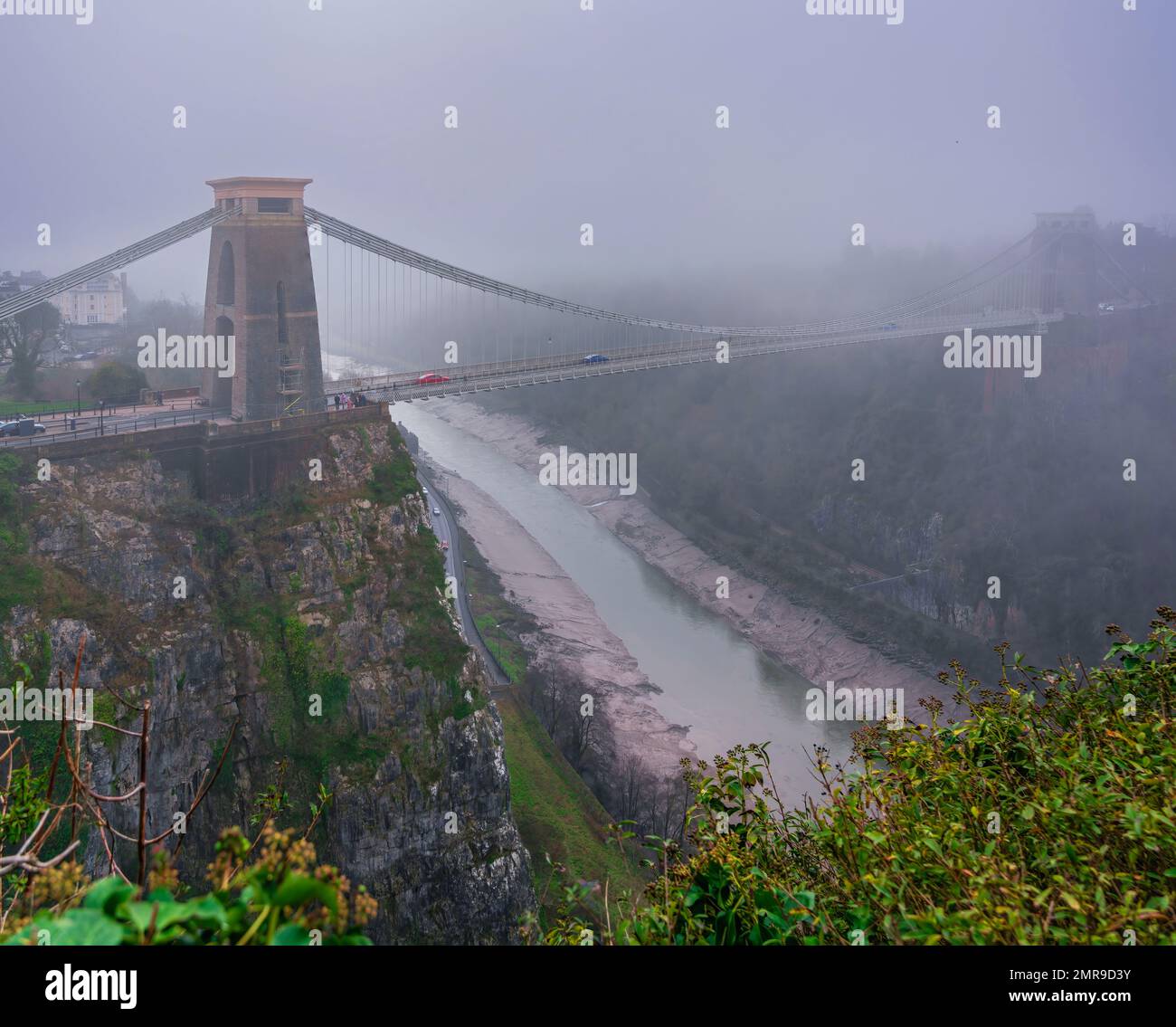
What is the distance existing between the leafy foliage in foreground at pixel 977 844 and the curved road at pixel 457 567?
56.3 ft

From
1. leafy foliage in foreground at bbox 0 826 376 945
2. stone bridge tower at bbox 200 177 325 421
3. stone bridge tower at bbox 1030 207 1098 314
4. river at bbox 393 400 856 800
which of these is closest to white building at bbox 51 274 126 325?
river at bbox 393 400 856 800

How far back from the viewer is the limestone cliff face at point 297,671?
15977mm

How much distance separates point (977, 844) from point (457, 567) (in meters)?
29.7

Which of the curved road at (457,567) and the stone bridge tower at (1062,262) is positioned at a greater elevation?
the stone bridge tower at (1062,262)

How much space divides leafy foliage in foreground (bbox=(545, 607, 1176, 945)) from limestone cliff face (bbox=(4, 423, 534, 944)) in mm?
12362

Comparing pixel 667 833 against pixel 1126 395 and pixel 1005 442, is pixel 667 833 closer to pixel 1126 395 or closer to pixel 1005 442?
pixel 1005 442

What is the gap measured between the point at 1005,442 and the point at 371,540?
32.1 meters

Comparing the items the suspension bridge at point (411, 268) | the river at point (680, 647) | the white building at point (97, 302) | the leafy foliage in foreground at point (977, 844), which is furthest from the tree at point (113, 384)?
the leafy foliage in foreground at point (977, 844)

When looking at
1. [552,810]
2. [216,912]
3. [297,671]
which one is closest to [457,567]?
[552,810]

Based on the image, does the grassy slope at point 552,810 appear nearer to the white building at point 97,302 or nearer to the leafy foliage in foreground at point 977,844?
the leafy foliage in foreground at point 977,844

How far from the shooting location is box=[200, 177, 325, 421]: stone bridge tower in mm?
20031

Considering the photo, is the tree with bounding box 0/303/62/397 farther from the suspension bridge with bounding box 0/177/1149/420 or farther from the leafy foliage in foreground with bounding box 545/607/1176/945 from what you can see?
the leafy foliage in foreground with bounding box 545/607/1176/945

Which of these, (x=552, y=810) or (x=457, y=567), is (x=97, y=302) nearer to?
(x=457, y=567)

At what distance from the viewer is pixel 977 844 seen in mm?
4207
